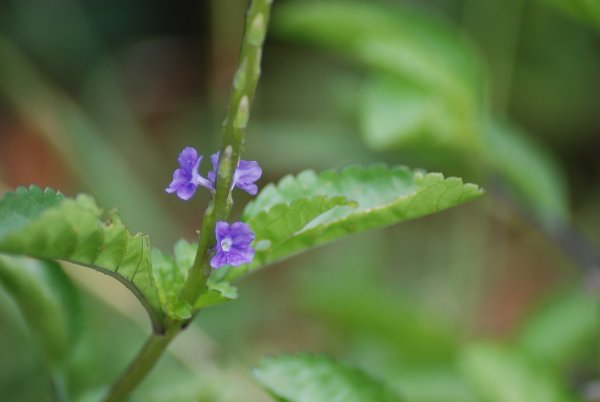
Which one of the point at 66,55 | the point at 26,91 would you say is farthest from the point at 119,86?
the point at 26,91

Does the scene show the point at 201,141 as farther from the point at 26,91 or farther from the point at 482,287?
the point at 482,287

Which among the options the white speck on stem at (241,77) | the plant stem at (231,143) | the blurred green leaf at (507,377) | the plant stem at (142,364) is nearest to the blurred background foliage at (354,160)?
the blurred green leaf at (507,377)

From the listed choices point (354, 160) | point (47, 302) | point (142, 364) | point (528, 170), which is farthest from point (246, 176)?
point (354, 160)

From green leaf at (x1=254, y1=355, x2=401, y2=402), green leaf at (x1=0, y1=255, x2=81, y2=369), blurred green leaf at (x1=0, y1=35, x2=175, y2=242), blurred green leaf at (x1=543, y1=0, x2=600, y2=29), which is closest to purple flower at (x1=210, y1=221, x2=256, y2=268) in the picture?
green leaf at (x1=254, y1=355, x2=401, y2=402)

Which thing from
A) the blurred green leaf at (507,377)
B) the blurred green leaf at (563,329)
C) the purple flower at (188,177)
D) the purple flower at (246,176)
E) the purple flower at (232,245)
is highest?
the blurred green leaf at (563,329)

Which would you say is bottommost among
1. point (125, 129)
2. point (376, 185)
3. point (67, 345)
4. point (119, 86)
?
point (67, 345)

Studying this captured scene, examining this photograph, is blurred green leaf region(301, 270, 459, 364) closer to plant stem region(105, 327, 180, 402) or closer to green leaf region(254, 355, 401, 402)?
green leaf region(254, 355, 401, 402)

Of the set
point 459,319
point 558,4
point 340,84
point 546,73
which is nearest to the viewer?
point 558,4

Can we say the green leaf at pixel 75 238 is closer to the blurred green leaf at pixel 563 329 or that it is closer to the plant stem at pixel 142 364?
the plant stem at pixel 142 364
